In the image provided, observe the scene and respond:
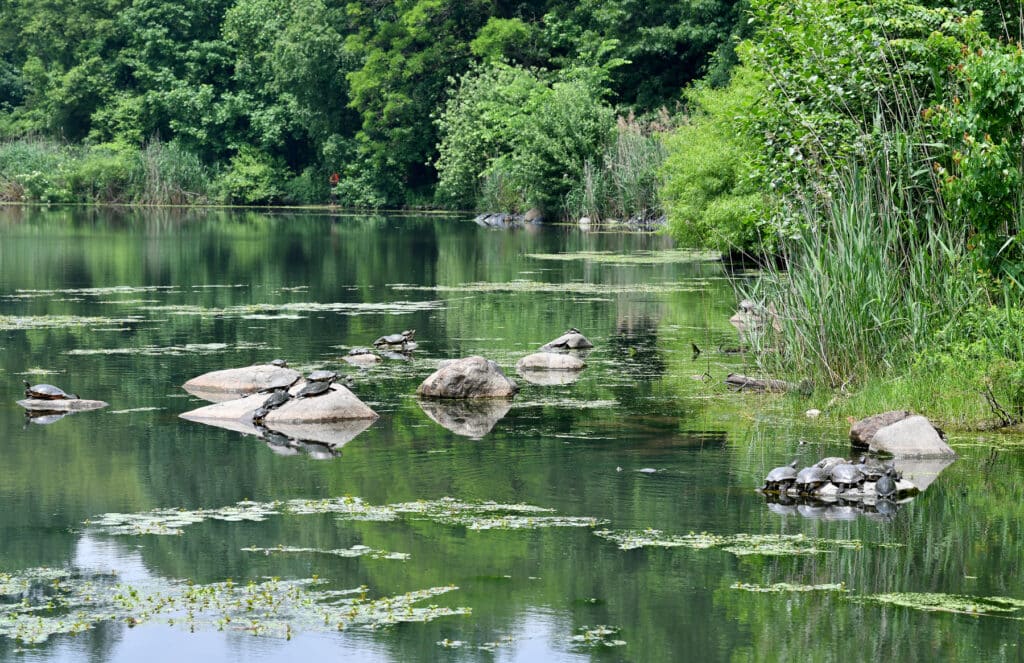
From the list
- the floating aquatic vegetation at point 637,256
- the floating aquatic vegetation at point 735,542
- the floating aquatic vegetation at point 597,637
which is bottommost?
the floating aquatic vegetation at point 597,637

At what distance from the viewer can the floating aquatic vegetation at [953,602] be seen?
6.55 m

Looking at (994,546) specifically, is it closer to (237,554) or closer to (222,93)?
(237,554)

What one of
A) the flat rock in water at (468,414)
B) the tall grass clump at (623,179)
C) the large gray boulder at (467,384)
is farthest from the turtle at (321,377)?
the tall grass clump at (623,179)

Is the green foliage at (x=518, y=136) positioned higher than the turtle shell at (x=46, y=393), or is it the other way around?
the green foliage at (x=518, y=136)

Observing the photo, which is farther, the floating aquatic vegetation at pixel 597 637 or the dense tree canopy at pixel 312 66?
the dense tree canopy at pixel 312 66

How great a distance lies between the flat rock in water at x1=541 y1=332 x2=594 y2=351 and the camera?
1534 cm

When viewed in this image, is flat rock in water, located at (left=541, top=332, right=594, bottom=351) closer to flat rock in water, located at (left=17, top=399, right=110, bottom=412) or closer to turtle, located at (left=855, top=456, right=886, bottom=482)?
flat rock in water, located at (left=17, top=399, right=110, bottom=412)

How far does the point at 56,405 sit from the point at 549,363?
16.0 ft

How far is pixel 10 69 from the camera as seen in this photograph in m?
70.4

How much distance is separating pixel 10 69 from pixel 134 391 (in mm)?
62966

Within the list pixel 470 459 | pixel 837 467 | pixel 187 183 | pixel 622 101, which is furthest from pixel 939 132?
pixel 187 183

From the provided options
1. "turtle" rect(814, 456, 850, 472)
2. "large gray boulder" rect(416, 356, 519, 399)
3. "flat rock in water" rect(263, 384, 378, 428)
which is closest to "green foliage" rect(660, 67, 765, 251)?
"large gray boulder" rect(416, 356, 519, 399)

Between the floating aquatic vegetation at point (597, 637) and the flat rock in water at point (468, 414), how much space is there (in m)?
4.56

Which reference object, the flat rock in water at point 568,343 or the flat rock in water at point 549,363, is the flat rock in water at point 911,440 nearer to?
the flat rock in water at point 549,363
